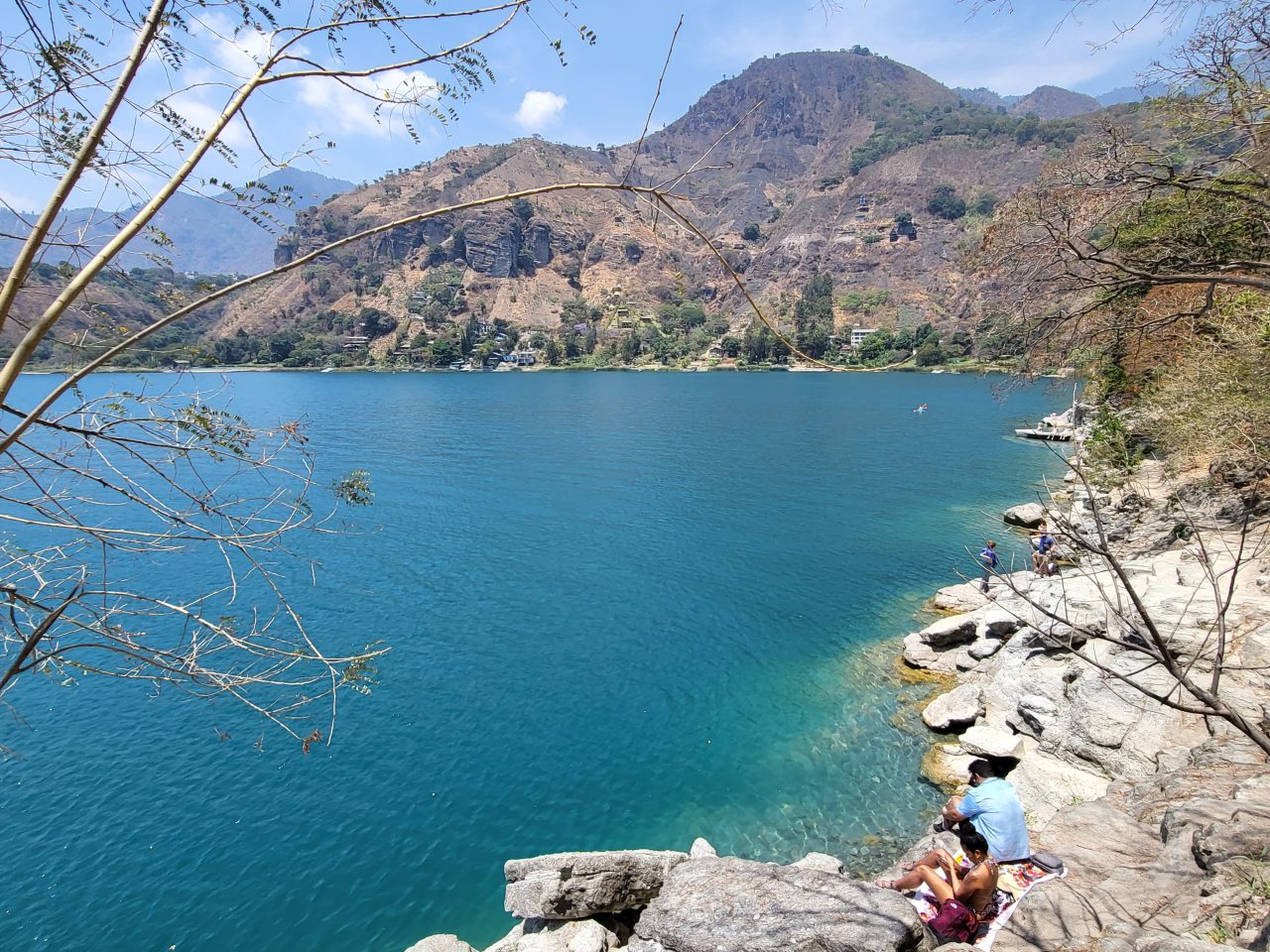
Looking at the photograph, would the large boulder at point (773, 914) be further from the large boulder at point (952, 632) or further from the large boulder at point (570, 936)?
the large boulder at point (952, 632)

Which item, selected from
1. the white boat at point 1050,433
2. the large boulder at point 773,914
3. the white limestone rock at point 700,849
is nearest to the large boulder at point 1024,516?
the white boat at point 1050,433

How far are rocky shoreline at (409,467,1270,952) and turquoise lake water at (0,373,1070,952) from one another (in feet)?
6.17

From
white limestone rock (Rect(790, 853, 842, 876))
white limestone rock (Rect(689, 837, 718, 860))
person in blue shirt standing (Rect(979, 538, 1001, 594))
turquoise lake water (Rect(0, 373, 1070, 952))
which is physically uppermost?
person in blue shirt standing (Rect(979, 538, 1001, 594))

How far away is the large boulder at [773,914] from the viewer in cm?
650

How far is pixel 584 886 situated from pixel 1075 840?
20.1 ft

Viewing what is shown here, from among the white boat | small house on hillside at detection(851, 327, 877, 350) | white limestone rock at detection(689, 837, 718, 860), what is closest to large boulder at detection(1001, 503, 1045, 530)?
the white boat

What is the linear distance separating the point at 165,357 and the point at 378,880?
10.2 metres

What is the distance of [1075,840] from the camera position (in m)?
7.65

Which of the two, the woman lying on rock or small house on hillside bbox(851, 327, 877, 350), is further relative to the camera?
small house on hillside bbox(851, 327, 877, 350)

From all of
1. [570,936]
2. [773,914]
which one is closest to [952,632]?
[773,914]

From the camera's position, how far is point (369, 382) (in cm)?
11900

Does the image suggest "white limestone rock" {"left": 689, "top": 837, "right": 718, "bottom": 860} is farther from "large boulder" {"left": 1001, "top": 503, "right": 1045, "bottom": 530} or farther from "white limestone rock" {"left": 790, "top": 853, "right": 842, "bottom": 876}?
"large boulder" {"left": 1001, "top": 503, "right": 1045, "bottom": 530}

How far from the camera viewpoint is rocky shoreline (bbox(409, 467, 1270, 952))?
5.61 metres

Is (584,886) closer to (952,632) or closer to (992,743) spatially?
(992,743)
